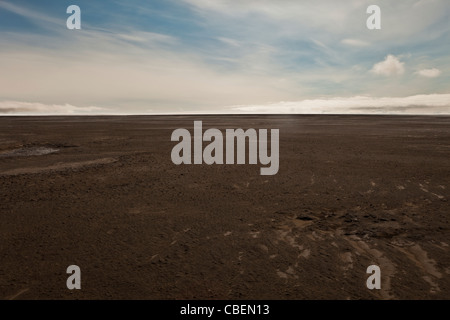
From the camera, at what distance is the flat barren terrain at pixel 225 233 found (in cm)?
361

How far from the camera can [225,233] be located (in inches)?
201

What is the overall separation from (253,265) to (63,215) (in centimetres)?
410

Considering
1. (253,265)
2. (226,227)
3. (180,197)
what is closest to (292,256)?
(253,265)

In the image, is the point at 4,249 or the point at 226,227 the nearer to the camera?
the point at 4,249

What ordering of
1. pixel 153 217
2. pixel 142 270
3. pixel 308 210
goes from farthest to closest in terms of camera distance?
pixel 308 210, pixel 153 217, pixel 142 270

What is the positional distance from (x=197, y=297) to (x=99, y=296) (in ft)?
3.78

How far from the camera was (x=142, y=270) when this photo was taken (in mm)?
3930

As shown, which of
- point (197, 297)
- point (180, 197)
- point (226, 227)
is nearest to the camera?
point (197, 297)

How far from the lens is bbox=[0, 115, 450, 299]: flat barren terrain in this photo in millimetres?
3609

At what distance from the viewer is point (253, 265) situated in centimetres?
408
